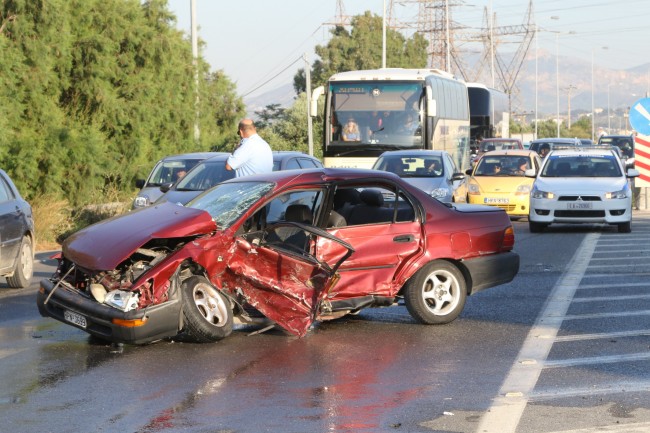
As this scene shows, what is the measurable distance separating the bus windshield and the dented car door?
19.9 metres

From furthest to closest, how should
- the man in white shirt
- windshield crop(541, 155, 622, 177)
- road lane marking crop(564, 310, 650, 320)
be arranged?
windshield crop(541, 155, 622, 177) → the man in white shirt → road lane marking crop(564, 310, 650, 320)

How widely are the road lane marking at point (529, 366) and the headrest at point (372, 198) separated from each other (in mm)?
1841

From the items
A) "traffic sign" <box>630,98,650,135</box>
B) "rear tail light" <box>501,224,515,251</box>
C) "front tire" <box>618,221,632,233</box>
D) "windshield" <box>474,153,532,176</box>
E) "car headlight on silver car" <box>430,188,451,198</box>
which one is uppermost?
"traffic sign" <box>630,98,650,135</box>

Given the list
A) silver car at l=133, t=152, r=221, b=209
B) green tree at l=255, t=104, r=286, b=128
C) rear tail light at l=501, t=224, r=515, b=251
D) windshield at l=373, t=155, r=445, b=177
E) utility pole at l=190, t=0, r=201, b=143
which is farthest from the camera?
green tree at l=255, t=104, r=286, b=128

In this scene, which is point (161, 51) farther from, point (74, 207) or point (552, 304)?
point (552, 304)

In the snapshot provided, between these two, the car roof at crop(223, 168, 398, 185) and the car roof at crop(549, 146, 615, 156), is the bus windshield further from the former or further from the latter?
the car roof at crop(223, 168, 398, 185)

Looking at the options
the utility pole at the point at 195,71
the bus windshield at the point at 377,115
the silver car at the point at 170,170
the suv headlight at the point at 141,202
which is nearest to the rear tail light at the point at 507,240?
the suv headlight at the point at 141,202

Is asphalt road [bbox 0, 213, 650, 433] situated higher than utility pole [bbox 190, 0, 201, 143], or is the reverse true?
utility pole [bbox 190, 0, 201, 143]

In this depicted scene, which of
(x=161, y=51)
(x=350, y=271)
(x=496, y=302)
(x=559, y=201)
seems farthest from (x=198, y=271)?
(x=161, y=51)

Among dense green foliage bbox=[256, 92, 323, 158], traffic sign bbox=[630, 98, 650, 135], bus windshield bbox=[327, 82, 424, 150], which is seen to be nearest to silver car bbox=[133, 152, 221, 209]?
bus windshield bbox=[327, 82, 424, 150]

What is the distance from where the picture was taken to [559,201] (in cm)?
2305

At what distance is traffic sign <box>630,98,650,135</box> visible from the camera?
92.7 ft

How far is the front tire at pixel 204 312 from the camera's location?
32.5ft

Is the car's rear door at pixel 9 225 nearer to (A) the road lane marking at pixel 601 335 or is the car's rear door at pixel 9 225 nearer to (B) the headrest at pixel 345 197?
(B) the headrest at pixel 345 197
